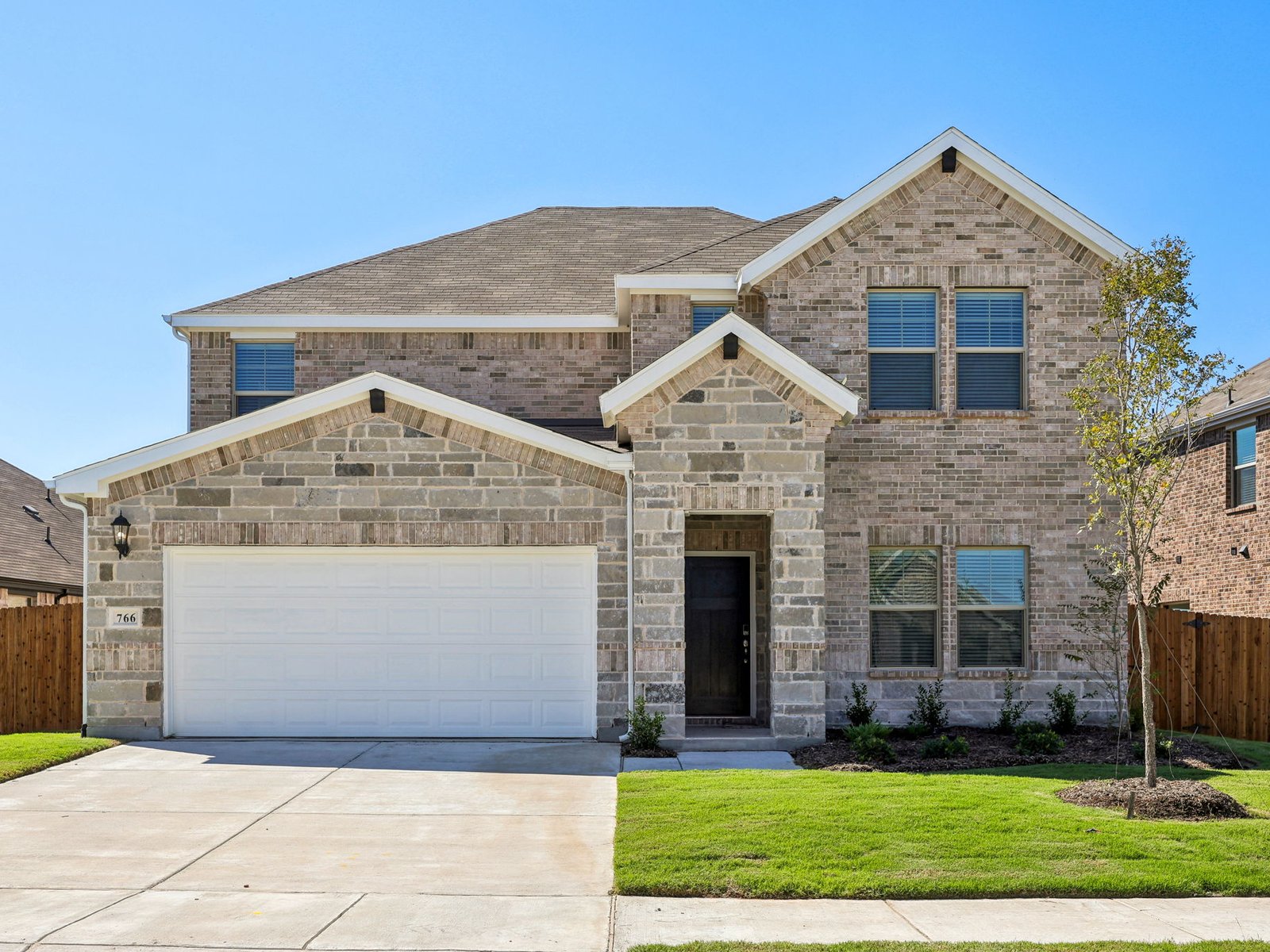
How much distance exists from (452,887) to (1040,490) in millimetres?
10171

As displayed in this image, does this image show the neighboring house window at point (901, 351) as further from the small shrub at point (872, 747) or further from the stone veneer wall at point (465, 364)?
the small shrub at point (872, 747)

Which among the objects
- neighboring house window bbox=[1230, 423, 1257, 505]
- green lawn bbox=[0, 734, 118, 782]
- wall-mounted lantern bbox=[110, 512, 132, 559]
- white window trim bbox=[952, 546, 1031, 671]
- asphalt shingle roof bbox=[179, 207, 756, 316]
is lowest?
green lawn bbox=[0, 734, 118, 782]

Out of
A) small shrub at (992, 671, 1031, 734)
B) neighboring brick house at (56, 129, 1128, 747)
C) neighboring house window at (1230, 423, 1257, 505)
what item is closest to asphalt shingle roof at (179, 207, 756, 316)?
neighboring brick house at (56, 129, 1128, 747)

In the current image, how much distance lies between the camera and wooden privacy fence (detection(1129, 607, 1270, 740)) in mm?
15477

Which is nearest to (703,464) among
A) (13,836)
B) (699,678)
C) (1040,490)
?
(699,678)

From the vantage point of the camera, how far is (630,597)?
13.4 m

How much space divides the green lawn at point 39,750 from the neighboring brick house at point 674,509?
1.55 ft

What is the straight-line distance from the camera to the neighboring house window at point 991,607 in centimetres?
1496

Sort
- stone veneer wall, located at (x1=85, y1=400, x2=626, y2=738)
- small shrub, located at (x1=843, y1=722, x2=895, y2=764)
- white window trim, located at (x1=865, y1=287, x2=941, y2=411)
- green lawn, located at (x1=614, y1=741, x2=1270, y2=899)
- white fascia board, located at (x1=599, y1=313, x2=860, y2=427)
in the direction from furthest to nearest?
white window trim, located at (x1=865, y1=287, x2=941, y2=411), stone veneer wall, located at (x1=85, y1=400, x2=626, y2=738), white fascia board, located at (x1=599, y1=313, x2=860, y2=427), small shrub, located at (x1=843, y1=722, x2=895, y2=764), green lawn, located at (x1=614, y1=741, x2=1270, y2=899)

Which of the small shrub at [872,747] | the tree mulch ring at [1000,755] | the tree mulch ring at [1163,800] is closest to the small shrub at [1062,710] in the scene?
the tree mulch ring at [1000,755]

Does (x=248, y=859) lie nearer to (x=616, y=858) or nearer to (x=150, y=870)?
(x=150, y=870)

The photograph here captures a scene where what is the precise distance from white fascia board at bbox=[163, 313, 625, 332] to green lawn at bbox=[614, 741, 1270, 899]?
8068 millimetres

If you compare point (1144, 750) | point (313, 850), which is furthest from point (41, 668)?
point (1144, 750)

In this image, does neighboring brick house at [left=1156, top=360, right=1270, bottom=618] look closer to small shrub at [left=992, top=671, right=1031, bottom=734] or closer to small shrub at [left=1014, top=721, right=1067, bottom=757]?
small shrub at [left=992, top=671, right=1031, bottom=734]
